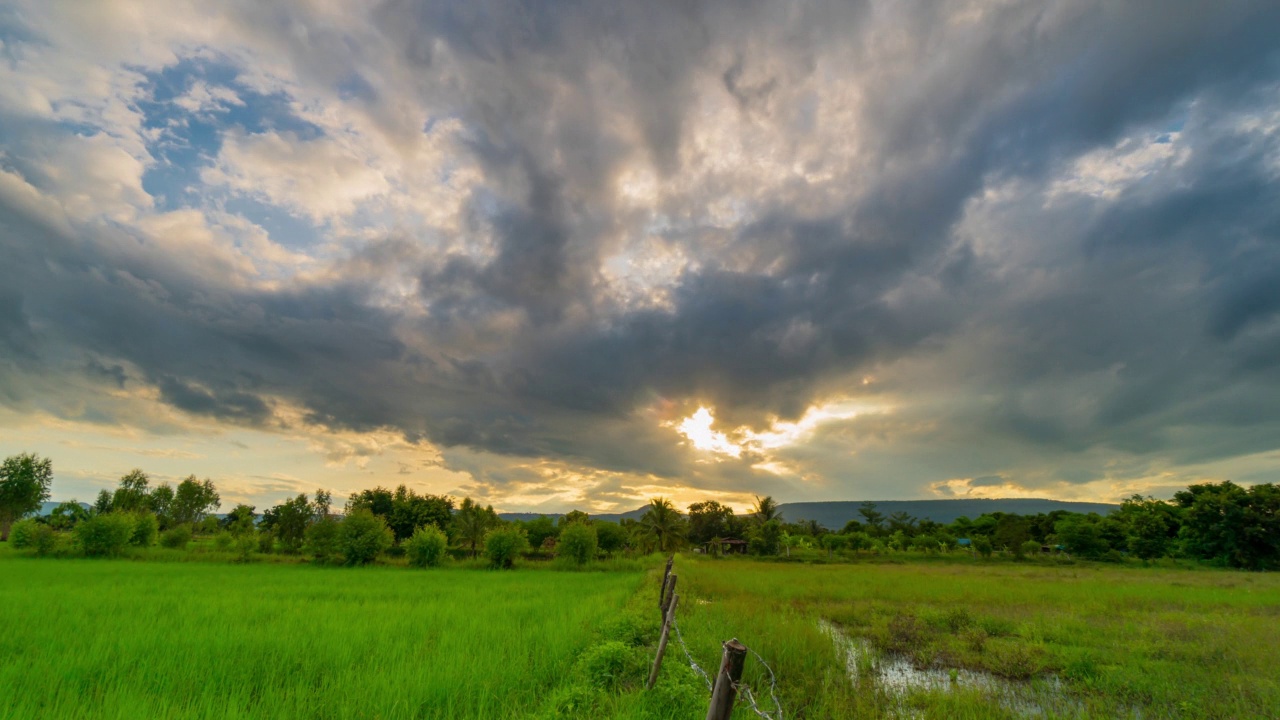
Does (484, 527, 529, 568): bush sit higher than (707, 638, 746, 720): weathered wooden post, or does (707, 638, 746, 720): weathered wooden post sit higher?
(707, 638, 746, 720): weathered wooden post

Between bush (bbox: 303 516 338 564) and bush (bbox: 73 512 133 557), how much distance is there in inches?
459

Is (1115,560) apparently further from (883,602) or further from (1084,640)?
(1084,640)

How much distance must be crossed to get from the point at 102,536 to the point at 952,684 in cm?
5140

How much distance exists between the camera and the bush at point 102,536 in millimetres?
34906

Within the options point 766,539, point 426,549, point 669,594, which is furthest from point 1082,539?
point 426,549

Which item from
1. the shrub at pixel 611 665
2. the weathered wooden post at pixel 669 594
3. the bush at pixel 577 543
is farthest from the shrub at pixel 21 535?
the shrub at pixel 611 665

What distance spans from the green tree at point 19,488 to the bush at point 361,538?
199ft

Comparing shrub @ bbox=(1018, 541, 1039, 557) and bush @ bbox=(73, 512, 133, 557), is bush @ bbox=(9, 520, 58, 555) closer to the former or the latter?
bush @ bbox=(73, 512, 133, 557)

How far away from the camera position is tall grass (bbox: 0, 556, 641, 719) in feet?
18.7

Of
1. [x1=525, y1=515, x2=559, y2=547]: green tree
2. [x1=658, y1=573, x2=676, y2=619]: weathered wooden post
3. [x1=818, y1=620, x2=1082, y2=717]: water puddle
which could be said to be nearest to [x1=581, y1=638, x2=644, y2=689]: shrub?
[x1=658, y1=573, x2=676, y2=619]: weathered wooden post

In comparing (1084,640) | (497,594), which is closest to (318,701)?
(497,594)

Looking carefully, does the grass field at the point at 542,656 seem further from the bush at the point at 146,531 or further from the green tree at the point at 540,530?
the green tree at the point at 540,530

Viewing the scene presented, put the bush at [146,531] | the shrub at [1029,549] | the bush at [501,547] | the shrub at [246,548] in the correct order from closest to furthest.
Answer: the shrub at [246,548] → the bush at [501,547] → the bush at [146,531] → the shrub at [1029,549]

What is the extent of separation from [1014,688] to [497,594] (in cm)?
1479
